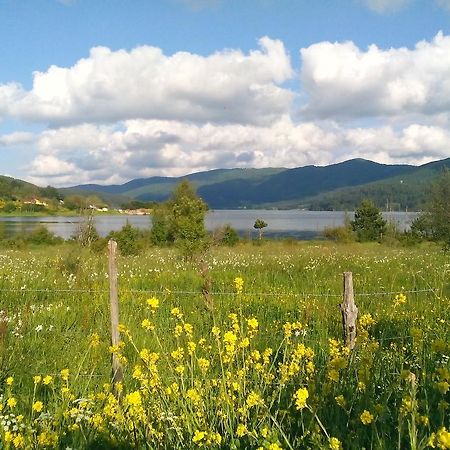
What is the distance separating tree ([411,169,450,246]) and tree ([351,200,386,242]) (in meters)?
19.0

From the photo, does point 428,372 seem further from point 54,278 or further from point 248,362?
point 54,278

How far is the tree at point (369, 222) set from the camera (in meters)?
55.1

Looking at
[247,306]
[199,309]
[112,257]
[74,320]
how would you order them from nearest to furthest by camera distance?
[112,257] → [74,320] → [199,309] → [247,306]

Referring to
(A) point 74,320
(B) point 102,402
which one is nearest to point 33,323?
(A) point 74,320

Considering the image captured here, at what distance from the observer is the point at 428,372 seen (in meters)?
3.99

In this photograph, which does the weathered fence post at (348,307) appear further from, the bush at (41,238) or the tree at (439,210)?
the bush at (41,238)

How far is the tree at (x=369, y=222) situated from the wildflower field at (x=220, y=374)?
45.7 meters

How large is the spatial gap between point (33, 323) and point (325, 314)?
4508 mm

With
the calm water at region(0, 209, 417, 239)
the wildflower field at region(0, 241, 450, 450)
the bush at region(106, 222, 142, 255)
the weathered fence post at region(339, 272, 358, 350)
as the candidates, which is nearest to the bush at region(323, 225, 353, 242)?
the calm water at region(0, 209, 417, 239)

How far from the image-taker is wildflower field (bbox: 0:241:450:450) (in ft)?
10.0

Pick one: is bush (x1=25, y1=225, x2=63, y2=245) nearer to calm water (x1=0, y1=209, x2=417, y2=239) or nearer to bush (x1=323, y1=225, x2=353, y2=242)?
calm water (x1=0, y1=209, x2=417, y2=239)

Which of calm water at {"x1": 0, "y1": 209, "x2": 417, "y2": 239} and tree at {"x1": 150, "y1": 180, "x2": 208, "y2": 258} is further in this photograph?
calm water at {"x1": 0, "y1": 209, "x2": 417, "y2": 239}

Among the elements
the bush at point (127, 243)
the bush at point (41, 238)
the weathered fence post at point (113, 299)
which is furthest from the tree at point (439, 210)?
the bush at point (41, 238)

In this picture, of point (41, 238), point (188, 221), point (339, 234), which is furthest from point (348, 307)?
point (41, 238)
